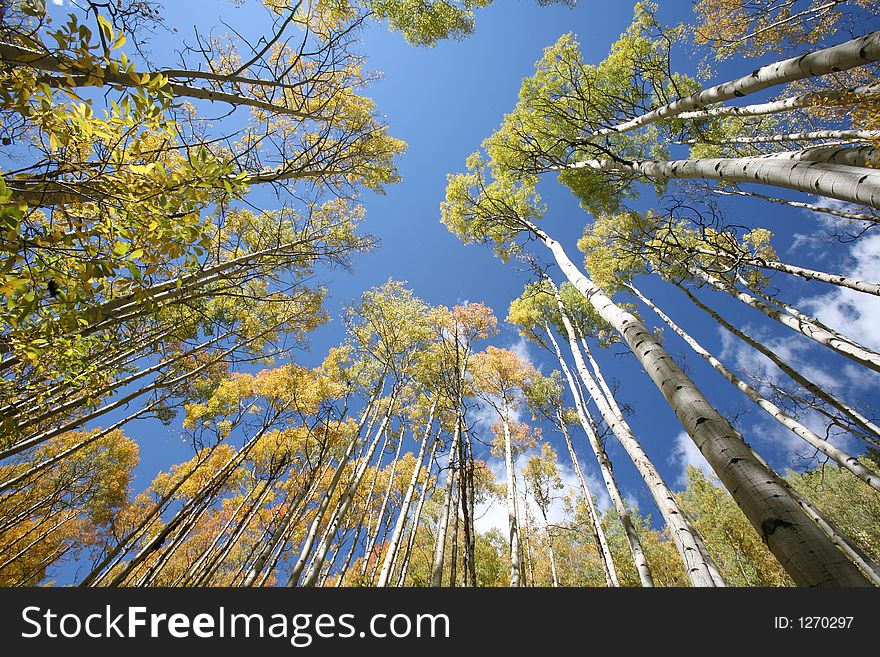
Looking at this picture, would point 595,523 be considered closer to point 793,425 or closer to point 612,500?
point 612,500

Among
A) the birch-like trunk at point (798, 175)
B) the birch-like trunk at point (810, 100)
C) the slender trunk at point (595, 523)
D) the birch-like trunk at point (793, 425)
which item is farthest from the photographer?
the slender trunk at point (595, 523)

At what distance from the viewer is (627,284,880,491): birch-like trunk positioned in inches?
169

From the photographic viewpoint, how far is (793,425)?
5465 millimetres

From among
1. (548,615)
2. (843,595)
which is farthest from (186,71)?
(843,595)

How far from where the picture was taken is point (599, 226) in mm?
9953

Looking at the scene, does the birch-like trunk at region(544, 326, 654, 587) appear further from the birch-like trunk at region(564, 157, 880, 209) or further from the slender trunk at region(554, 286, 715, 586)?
the birch-like trunk at region(564, 157, 880, 209)

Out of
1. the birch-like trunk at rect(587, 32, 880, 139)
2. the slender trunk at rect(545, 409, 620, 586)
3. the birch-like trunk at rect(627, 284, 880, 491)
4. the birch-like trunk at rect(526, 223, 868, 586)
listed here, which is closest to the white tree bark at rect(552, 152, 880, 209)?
the birch-like trunk at rect(587, 32, 880, 139)

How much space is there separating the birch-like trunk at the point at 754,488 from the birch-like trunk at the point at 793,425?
4.62 meters

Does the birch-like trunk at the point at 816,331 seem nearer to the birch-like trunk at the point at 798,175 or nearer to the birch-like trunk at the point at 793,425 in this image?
the birch-like trunk at the point at 793,425

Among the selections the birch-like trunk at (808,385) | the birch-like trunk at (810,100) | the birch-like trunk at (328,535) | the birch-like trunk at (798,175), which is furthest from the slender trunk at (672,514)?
the birch-like trunk at (810,100)

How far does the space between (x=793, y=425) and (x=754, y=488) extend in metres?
6.11

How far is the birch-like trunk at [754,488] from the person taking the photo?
3.81 ft

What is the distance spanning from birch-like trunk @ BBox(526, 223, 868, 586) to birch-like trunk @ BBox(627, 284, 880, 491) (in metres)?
4.62

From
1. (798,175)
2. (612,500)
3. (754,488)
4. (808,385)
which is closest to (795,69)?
(798,175)
